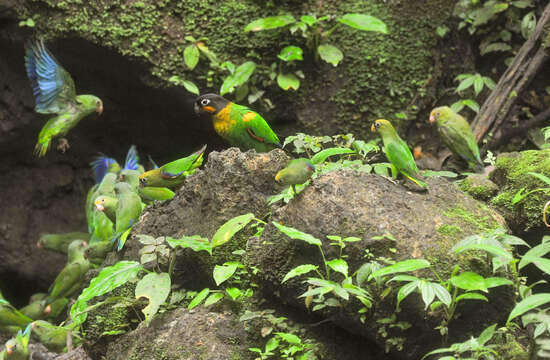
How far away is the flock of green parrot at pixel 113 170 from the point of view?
4145mm

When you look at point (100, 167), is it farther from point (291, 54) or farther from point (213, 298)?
point (213, 298)

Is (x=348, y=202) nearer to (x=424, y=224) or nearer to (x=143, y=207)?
(x=424, y=224)

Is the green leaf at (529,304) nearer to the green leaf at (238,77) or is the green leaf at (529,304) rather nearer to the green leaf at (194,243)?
the green leaf at (194,243)

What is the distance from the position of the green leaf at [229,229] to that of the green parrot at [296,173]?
0.35 m

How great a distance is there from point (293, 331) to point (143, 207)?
2270 mm

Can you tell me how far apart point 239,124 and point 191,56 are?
1955mm

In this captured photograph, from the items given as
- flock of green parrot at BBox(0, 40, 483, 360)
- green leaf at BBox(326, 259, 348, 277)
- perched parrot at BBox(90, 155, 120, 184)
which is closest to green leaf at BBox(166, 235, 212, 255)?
flock of green parrot at BBox(0, 40, 483, 360)

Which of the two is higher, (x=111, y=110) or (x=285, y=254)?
(x=285, y=254)

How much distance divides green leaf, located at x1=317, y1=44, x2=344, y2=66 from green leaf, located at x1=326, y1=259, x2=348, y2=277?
344 cm

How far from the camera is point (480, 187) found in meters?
4.14

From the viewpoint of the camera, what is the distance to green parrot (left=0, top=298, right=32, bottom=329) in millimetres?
5387

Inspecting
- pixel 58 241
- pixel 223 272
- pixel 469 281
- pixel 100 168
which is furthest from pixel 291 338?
pixel 100 168

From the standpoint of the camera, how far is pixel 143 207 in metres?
5.06

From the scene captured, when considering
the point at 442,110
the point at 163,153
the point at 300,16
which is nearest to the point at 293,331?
the point at 442,110
